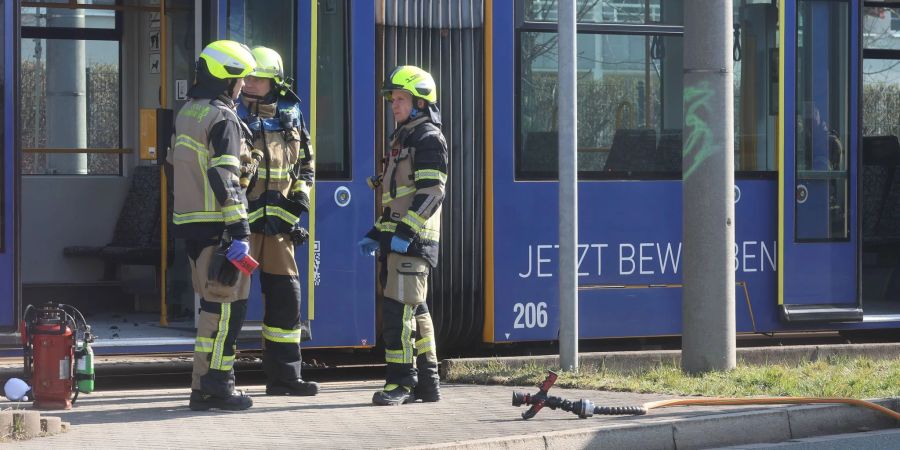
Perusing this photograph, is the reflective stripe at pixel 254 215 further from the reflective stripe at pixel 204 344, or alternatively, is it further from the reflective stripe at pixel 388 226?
the reflective stripe at pixel 204 344

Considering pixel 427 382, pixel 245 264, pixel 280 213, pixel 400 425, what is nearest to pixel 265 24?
pixel 280 213

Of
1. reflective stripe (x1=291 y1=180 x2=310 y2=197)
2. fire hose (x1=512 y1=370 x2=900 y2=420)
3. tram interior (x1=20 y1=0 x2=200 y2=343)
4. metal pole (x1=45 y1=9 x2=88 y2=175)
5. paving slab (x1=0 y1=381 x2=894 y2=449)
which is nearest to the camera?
paving slab (x1=0 y1=381 x2=894 y2=449)

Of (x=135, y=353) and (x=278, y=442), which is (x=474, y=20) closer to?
(x=135, y=353)

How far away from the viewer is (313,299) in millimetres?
9836

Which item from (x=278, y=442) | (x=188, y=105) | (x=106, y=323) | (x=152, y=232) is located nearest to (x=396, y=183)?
(x=188, y=105)

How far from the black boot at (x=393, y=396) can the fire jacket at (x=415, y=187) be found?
76 centimetres

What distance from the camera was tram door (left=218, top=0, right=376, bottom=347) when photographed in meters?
→ 9.78

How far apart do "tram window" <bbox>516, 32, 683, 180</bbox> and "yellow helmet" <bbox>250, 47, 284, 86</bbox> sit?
8.21ft

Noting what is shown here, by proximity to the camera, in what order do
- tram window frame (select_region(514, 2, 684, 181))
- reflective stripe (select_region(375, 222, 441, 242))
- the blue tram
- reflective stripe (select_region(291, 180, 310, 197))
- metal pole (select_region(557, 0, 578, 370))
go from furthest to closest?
1. tram window frame (select_region(514, 2, 684, 181))
2. the blue tram
3. metal pole (select_region(557, 0, 578, 370))
4. reflective stripe (select_region(291, 180, 310, 197))
5. reflective stripe (select_region(375, 222, 441, 242))

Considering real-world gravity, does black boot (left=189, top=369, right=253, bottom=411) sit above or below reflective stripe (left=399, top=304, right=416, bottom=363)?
below

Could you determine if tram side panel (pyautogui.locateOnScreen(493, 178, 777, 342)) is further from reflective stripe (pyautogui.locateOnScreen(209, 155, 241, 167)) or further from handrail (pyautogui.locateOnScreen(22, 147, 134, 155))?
handrail (pyautogui.locateOnScreen(22, 147, 134, 155))

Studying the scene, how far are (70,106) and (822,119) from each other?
6441 millimetres

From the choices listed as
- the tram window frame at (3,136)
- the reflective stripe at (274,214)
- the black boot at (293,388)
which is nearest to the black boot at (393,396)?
the black boot at (293,388)

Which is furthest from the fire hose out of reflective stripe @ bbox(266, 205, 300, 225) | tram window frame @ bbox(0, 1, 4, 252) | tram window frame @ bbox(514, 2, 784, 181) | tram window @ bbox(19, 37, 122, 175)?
tram window @ bbox(19, 37, 122, 175)
